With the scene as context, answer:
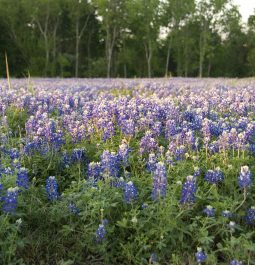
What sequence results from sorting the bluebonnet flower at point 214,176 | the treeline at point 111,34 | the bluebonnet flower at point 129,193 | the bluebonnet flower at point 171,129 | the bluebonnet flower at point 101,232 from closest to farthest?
the bluebonnet flower at point 101,232
the bluebonnet flower at point 129,193
the bluebonnet flower at point 214,176
the bluebonnet flower at point 171,129
the treeline at point 111,34

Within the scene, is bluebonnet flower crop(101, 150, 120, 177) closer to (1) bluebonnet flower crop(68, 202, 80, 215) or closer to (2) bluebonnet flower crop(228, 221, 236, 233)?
(1) bluebonnet flower crop(68, 202, 80, 215)

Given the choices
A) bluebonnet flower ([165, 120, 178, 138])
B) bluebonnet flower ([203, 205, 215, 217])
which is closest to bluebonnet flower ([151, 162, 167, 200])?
bluebonnet flower ([203, 205, 215, 217])

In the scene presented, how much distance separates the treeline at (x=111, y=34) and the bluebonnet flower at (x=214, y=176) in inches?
1783

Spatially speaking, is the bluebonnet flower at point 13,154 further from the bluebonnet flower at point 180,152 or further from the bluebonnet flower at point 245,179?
the bluebonnet flower at point 245,179

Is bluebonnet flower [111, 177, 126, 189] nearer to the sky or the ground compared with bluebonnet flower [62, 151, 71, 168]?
nearer to the ground

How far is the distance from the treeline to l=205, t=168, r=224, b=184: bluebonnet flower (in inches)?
1783

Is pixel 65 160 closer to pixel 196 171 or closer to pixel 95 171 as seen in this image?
pixel 95 171

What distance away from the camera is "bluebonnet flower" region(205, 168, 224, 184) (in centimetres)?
439

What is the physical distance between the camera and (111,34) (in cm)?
5528

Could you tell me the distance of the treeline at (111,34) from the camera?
51062 mm

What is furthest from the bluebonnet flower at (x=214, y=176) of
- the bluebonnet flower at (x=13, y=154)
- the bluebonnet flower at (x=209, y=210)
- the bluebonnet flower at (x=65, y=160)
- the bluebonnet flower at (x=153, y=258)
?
the bluebonnet flower at (x=13, y=154)

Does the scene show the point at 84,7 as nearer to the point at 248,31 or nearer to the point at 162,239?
the point at 248,31

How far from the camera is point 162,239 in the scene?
154 inches

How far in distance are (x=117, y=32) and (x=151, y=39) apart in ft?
14.0
